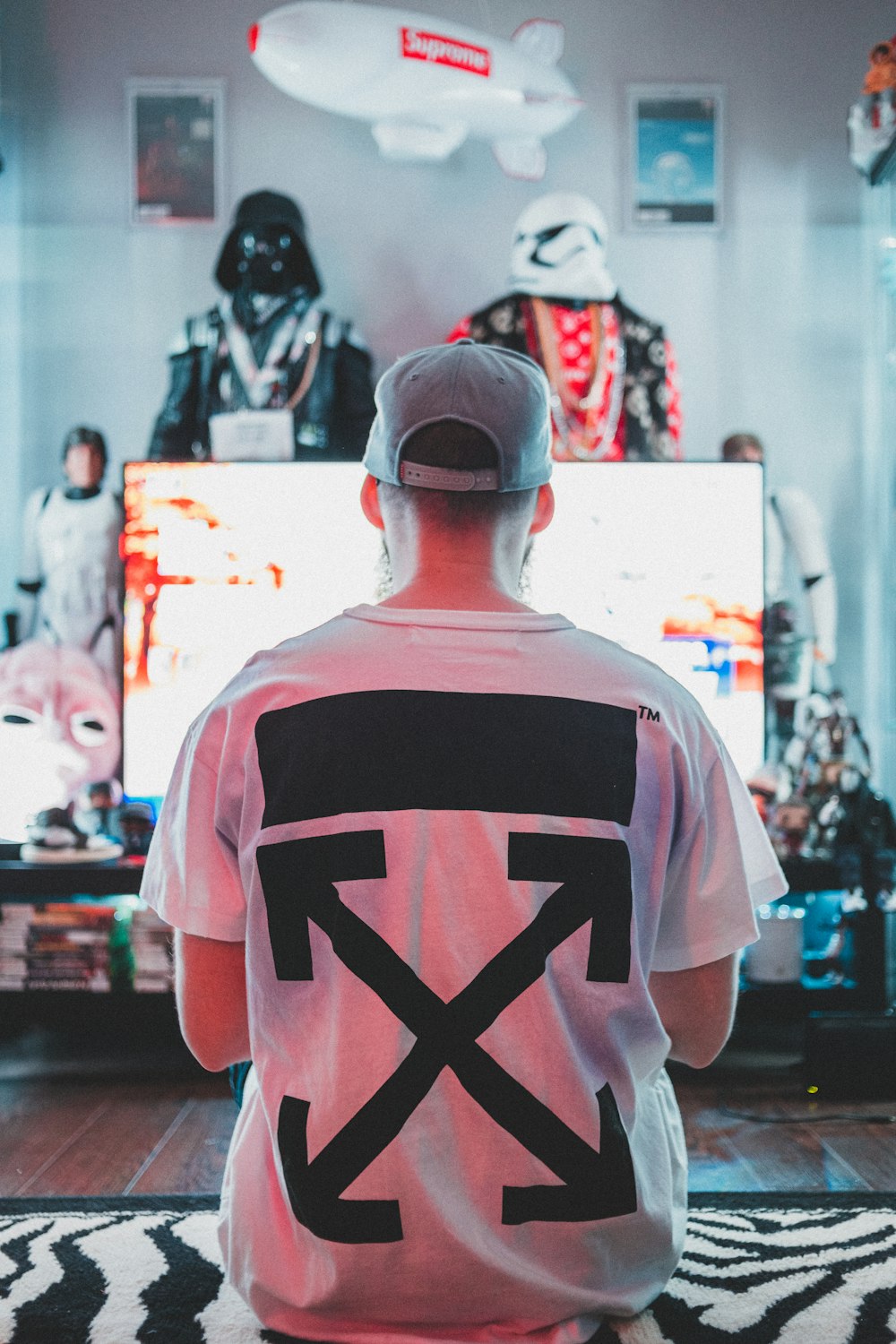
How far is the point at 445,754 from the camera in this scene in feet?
2.92

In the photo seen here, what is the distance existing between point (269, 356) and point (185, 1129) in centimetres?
185

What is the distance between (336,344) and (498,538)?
2.18m

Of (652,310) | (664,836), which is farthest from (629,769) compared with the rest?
(652,310)

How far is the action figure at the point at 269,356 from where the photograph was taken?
294cm

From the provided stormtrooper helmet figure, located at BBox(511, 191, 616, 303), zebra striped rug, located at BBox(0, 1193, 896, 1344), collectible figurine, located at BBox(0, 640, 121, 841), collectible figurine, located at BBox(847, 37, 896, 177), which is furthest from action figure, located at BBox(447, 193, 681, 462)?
zebra striped rug, located at BBox(0, 1193, 896, 1344)

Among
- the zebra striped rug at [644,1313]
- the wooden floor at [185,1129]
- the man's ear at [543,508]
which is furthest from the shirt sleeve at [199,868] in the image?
the wooden floor at [185,1129]

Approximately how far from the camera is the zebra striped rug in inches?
48.0

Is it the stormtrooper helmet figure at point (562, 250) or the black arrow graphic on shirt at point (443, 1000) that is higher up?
the stormtrooper helmet figure at point (562, 250)

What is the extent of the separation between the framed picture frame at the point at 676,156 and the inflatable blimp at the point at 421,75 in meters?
0.39

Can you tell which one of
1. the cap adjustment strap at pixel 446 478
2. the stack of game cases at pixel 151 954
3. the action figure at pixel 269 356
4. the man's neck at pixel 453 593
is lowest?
the stack of game cases at pixel 151 954

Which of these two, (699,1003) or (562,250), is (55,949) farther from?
(562,250)

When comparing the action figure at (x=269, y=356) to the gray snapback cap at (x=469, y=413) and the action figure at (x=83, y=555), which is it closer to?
the action figure at (x=83, y=555)

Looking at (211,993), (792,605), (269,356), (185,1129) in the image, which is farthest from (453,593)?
(792,605)

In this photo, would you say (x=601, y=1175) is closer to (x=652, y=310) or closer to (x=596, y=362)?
(x=596, y=362)
